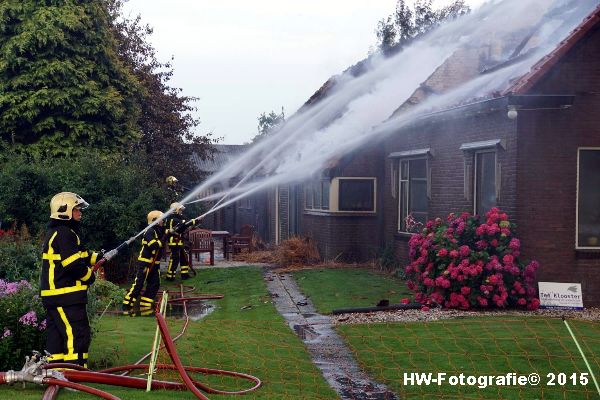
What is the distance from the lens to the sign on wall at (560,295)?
12.6 m

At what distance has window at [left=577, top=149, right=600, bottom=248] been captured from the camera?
42.4 ft

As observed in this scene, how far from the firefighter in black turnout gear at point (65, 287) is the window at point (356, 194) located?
12.7 metres

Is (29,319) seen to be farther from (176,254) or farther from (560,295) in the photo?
(176,254)

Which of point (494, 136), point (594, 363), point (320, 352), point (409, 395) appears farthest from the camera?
point (494, 136)

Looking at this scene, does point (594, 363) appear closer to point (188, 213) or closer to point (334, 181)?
point (334, 181)

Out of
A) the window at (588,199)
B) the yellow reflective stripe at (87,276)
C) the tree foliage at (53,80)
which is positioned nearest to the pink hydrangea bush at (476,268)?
the window at (588,199)

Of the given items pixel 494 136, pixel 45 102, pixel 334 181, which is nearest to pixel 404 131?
pixel 334 181

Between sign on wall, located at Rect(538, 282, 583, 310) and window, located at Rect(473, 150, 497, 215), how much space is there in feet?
5.92

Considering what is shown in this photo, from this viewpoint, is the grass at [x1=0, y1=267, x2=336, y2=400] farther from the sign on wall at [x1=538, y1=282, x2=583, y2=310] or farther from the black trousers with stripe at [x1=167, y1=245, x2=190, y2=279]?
the sign on wall at [x1=538, y1=282, x2=583, y2=310]

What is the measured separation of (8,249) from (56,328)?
5456 millimetres

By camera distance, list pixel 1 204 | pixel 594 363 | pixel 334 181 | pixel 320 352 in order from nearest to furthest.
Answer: pixel 594 363, pixel 320 352, pixel 1 204, pixel 334 181

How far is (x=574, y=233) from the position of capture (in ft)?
42.2

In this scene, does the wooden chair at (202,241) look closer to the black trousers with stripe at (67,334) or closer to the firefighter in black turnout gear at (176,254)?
the firefighter in black turnout gear at (176,254)

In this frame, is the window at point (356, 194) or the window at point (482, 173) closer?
the window at point (482, 173)
